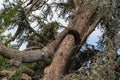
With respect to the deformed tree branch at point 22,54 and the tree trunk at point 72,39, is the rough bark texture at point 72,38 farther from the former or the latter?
the deformed tree branch at point 22,54

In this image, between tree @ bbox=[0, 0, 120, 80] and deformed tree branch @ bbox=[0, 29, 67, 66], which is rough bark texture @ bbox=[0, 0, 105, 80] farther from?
deformed tree branch @ bbox=[0, 29, 67, 66]

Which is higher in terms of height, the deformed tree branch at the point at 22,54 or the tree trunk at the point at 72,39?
the deformed tree branch at the point at 22,54

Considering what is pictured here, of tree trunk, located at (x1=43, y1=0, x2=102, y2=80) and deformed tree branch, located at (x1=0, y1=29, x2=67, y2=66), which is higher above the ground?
deformed tree branch, located at (x1=0, y1=29, x2=67, y2=66)

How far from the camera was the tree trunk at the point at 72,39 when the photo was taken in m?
8.38

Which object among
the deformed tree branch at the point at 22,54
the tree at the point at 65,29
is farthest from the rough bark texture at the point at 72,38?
the deformed tree branch at the point at 22,54

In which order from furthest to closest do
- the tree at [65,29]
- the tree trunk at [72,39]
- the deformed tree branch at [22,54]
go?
the tree trunk at [72,39], the tree at [65,29], the deformed tree branch at [22,54]

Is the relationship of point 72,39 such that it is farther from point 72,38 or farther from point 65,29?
point 65,29

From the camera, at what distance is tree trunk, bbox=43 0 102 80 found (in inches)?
330

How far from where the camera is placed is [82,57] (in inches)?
404

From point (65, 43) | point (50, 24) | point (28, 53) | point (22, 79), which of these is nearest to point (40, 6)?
point (50, 24)

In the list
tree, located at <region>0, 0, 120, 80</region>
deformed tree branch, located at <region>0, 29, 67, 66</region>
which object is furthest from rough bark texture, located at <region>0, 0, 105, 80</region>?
deformed tree branch, located at <region>0, 29, 67, 66</region>

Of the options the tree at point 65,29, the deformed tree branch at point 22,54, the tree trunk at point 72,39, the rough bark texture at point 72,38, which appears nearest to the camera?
the deformed tree branch at point 22,54

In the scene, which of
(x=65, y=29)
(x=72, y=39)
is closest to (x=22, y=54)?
(x=65, y=29)

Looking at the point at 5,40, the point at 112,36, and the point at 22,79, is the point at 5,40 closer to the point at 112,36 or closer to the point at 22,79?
the point at 22,79
